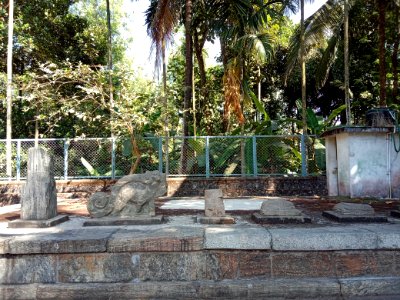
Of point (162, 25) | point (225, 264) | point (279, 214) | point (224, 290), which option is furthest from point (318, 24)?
point (224, 290)

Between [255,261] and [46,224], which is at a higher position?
[46,224]

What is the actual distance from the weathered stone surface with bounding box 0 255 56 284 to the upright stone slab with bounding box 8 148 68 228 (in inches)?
33.4

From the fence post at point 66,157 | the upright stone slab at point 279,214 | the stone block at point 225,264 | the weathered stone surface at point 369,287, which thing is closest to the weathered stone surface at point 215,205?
the upright stone slab at point 279,214

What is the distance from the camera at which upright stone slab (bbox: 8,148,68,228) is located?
5.50 metres

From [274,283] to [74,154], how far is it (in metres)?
8.60

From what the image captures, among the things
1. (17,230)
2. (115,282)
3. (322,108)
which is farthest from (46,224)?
(322,108)

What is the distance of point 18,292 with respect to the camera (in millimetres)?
4375

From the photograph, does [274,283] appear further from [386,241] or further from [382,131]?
[382,131]

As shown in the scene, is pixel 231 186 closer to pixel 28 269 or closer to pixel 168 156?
pixel 168 156

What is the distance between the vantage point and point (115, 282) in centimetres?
452

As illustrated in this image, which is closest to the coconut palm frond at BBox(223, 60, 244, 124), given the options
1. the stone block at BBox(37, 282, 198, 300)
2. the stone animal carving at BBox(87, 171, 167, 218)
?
the stone animal carving at BBox(87, 171, 167, 218)

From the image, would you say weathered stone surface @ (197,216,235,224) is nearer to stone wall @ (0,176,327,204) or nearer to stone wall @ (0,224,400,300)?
stone wall @ (0,224,400,300)

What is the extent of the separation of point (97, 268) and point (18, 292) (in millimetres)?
932

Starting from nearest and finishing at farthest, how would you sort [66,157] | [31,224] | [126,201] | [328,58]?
[31,224]
[126,201]
[66,157]
[328,58]
